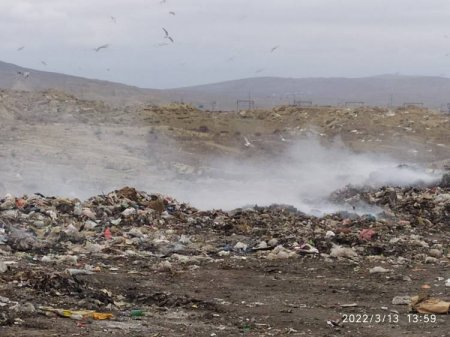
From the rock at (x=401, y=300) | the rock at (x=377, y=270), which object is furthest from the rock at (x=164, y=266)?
the rock at (x=401, y=300)

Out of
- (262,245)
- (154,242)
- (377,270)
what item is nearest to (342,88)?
(262,245)

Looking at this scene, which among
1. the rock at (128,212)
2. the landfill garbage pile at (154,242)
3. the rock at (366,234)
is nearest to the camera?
the landfill garbage pile at (154,242)

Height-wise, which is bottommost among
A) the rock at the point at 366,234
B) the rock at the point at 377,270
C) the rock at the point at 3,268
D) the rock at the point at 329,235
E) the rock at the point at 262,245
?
the rock at the point at 377,270

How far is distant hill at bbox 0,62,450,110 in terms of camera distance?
70.2m

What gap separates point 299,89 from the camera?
113m

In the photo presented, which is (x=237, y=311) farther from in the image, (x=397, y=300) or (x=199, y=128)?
(x=199, y=128)

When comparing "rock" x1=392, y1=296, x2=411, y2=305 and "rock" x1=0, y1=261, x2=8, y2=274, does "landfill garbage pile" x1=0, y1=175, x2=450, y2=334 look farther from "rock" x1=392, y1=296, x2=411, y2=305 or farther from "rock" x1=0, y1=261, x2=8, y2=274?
"rock" x1=392, y1=296, x2=411, y2=305

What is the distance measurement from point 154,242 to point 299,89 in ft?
343

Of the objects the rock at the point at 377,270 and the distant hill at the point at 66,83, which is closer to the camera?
the rock at the point at 377,270

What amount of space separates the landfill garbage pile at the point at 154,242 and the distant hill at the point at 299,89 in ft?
173

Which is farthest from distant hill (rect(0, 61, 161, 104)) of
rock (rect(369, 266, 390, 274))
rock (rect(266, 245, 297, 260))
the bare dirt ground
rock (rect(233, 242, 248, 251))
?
rock (rect(369, 266, 390, 274))

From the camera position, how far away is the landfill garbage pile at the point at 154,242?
6410mm

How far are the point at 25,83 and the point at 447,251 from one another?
55434 millimetres

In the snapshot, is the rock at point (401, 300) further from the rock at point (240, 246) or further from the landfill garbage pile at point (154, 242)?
the rock at point (240, 246)
